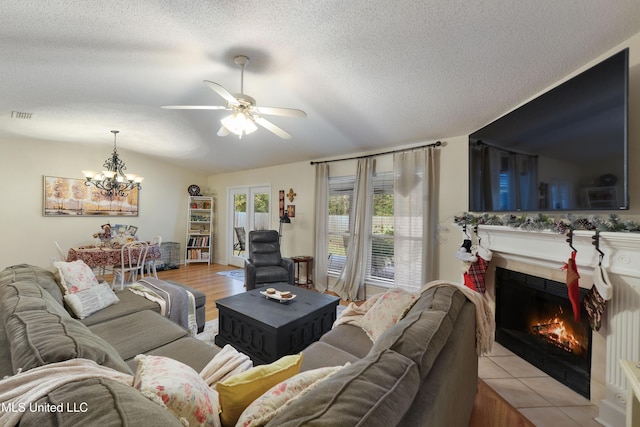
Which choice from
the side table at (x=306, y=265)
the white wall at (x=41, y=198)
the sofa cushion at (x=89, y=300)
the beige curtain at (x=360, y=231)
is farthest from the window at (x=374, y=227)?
the white wall at (x=41, y=198)

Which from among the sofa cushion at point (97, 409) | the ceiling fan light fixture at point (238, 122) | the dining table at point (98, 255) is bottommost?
the dining table at point (98, 255)

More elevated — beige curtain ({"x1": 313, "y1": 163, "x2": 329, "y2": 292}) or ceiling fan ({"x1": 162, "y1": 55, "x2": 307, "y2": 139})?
ceiling fan ({"x1": 162, "y1": 55, "x2": 307, "y2": 139})

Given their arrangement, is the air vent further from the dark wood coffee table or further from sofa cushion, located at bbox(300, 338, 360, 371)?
sofa cushion, located at bbox(300, 338, 360, 371)

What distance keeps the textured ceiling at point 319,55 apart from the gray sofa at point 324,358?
169cm

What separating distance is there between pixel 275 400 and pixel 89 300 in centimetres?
220

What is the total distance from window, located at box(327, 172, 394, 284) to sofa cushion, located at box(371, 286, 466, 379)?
8.30 feet

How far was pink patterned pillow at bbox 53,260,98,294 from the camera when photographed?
2.12 meters

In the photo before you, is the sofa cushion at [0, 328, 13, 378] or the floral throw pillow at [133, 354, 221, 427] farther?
the sofa cushion at [0, 328, 13, 378]

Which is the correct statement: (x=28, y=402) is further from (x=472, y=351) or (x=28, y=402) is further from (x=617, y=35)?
(x=617, y=35)

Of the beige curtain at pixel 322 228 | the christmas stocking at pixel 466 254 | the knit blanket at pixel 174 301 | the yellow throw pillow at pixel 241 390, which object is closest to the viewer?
the yellow throw pillow at pixel 241 390

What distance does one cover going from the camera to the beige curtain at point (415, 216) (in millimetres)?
3355

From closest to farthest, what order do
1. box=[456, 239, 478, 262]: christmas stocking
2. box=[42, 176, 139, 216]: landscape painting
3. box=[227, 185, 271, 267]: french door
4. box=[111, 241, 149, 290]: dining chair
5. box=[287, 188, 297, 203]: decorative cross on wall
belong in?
box=[456, 239, 478, 262]: christmas stocking
box=[111, 241, 149, 290]: dining chair
box=[42, 176, 139, 216]: landscape painting
box=[287, 188, 297, 203]: decorative cross on wall
box=[227, 185, 271, 267]: french door

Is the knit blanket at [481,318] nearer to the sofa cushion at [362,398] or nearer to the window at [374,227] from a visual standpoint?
the sofa cushion at [362,398]

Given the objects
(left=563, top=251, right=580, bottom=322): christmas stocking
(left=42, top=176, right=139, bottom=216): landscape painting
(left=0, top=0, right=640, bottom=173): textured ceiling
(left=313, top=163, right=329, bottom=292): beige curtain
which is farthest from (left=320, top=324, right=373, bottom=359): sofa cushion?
(left=42, top=176, right=139, bottom=216): landscape painting
